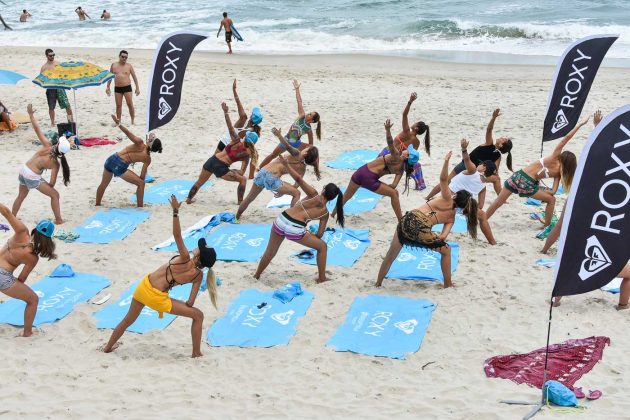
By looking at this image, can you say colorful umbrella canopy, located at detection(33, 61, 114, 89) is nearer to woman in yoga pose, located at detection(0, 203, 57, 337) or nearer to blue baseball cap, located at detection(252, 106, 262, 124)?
blue baseball cap, located at detection(252, 106, 262, 124)

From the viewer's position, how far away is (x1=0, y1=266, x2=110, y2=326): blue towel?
8.04 m

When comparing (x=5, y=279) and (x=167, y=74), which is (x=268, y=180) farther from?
(x=5, y=279)

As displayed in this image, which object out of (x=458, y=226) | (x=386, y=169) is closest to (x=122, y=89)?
(x=386, y=169)

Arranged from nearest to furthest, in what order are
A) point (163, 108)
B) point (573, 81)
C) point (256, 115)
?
1. point (256, 115)
2. point (573, 81)
3. point (163, 108)

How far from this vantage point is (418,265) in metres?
9.40

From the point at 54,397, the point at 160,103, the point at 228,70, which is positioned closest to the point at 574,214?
the point at 54,397

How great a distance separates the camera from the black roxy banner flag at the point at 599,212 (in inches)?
227

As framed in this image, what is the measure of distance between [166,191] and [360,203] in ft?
10.2

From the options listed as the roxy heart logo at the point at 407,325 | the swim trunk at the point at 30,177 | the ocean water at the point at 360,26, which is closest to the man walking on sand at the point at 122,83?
the swim trunk at the point at 30,177

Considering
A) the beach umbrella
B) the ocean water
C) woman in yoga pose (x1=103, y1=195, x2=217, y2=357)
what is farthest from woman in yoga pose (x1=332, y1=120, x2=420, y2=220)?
the ocean water

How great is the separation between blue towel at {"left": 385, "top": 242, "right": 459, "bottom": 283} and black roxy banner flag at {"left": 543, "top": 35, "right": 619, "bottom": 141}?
2925 millimetres

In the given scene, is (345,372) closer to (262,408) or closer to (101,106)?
(262,408)

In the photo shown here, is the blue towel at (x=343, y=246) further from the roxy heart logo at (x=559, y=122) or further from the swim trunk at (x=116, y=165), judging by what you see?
the roxy heart logo at (x=559, y=122)

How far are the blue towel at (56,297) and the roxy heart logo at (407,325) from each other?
351 cm
